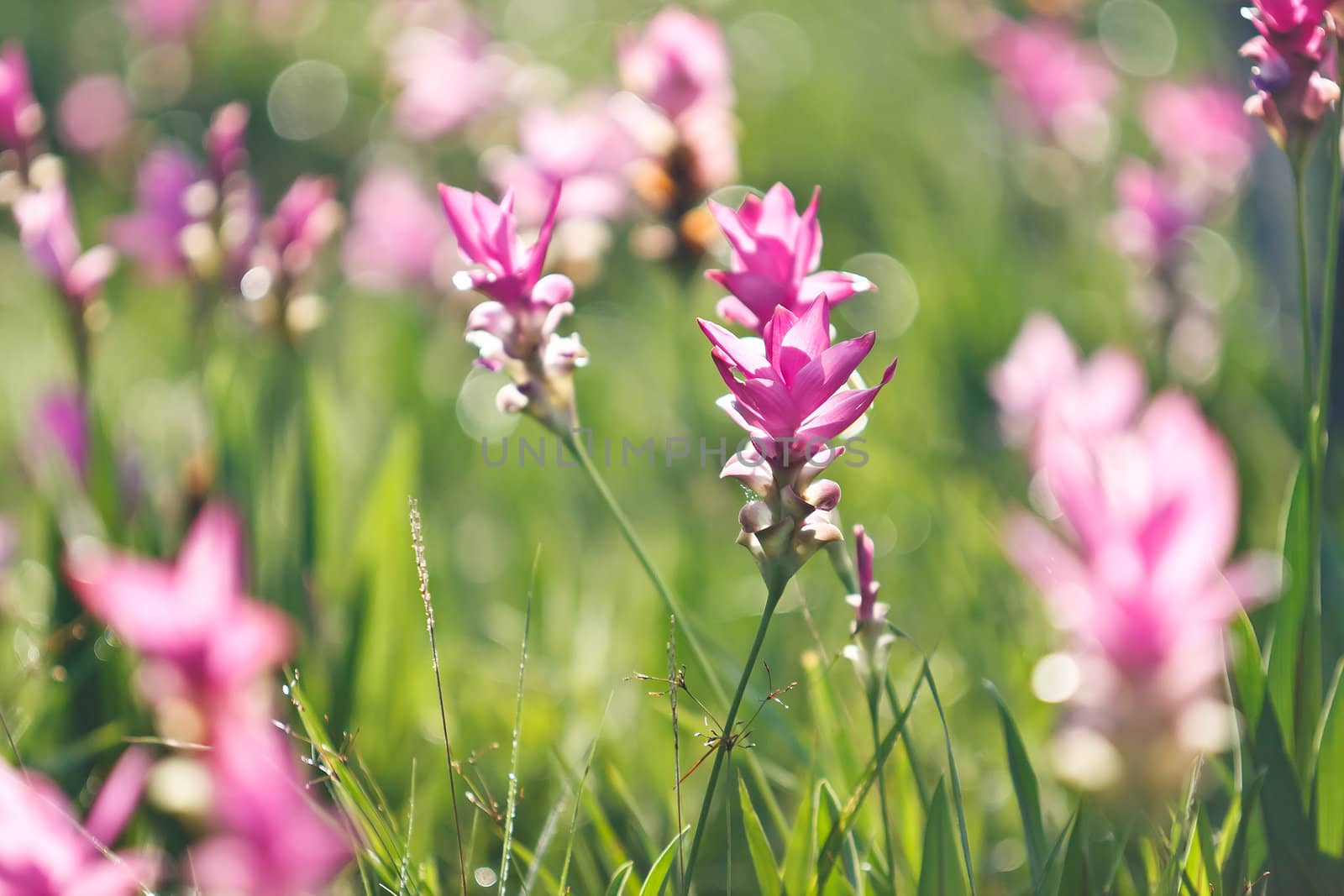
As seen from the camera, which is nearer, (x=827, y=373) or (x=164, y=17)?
(x=827, y=373)

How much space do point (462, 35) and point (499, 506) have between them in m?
0.99

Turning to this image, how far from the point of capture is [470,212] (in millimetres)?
739

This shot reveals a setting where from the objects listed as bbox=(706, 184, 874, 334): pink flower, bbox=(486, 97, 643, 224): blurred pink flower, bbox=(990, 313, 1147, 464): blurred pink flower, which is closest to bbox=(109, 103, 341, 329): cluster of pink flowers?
bbox=(486, 97, 643, 224): blurred pink flower

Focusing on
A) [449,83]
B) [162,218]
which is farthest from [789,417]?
[449,83]

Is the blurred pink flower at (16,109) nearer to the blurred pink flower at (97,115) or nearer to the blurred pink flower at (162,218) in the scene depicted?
the blurred pink flower at (162,218)

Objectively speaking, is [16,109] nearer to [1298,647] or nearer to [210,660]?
[210,660]

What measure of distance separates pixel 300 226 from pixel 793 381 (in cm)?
80

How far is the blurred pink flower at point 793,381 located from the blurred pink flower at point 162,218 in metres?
1.13

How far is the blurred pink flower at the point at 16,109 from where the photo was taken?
1.06 meters

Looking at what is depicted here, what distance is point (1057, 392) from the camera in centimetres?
129

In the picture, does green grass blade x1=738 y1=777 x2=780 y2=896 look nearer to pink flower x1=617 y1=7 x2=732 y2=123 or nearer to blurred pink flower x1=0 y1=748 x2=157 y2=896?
blurred pink flower x1=0 y1=748 x2=157 y2=896

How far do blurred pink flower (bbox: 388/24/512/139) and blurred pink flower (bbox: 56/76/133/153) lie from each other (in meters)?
0.95

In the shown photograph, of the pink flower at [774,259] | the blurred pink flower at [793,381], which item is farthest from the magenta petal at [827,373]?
the pink flower at [774,259]

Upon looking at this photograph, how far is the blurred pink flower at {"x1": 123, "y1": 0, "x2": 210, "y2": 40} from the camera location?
2.92 meters
